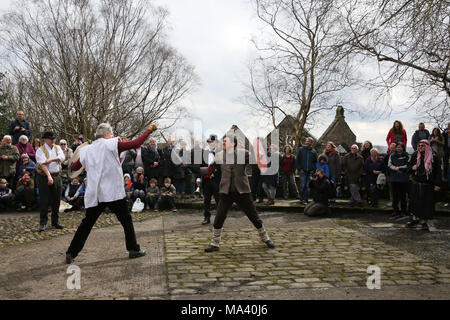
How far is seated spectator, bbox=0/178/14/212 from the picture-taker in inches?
476

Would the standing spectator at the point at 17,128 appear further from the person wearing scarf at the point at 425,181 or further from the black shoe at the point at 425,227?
the black shoe at the point at 425,227

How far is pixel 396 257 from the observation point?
630 centimetres

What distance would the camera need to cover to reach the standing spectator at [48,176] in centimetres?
839

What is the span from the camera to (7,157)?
40.2 ft

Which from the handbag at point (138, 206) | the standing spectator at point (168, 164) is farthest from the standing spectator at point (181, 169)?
the handbag at point (138, 206)

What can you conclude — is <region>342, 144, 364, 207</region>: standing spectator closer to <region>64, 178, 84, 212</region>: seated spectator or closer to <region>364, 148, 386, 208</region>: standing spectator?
<region>364, 148, 386, 208</region>: standing spectator

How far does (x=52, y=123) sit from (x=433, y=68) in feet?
59.4

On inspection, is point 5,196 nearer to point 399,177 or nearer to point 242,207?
point 242,207

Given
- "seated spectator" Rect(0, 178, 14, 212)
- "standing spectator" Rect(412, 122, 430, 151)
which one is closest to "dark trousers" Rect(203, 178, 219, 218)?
"seated spectator" Rect(0, 178, 14, 212)

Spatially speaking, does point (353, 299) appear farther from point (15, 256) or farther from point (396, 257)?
point (15, 256)

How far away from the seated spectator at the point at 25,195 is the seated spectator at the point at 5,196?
0.70 ft

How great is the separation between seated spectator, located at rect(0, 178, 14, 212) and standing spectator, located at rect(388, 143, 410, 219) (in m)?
10.9

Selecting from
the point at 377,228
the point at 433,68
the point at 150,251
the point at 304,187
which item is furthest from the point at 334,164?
the point at 150,251

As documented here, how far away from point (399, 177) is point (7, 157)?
1120cm
